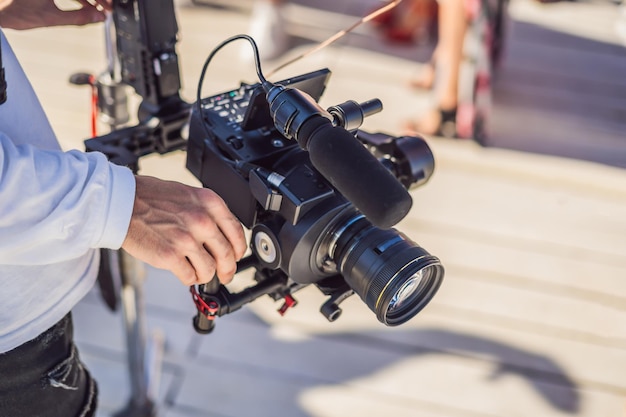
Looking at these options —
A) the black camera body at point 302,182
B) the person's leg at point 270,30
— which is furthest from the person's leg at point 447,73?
the black camera body at point 302,182

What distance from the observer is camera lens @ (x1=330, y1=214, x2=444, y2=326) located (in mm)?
769

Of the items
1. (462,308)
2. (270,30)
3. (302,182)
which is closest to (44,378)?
(302,182)

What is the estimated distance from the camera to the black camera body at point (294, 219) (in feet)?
2.49

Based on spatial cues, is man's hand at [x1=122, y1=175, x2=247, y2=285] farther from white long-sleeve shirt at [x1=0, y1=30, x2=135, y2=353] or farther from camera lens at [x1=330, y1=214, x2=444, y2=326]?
camera lens at [x1=330, y1=214, x2=444, y2=326]

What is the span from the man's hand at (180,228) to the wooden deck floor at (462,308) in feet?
2.89

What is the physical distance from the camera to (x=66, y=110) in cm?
224

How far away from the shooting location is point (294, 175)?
773 millimetres

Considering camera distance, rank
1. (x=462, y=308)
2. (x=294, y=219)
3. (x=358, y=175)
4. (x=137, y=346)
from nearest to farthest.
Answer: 1. (x=358, y=175)
2. (x=294, y=219)
3. (x=137, y=346)
4. (x=462, y=308)

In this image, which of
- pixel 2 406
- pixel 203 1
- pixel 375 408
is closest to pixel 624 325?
pixel 375 408

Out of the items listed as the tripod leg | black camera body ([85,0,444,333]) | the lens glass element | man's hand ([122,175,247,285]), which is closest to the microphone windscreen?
black camera body ([85,0,444,333])

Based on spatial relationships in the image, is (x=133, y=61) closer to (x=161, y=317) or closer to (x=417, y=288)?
(x=417, y=288)

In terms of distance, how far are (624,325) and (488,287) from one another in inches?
13.2

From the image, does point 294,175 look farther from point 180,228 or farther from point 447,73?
point 447,73

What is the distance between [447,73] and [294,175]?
1587mm
